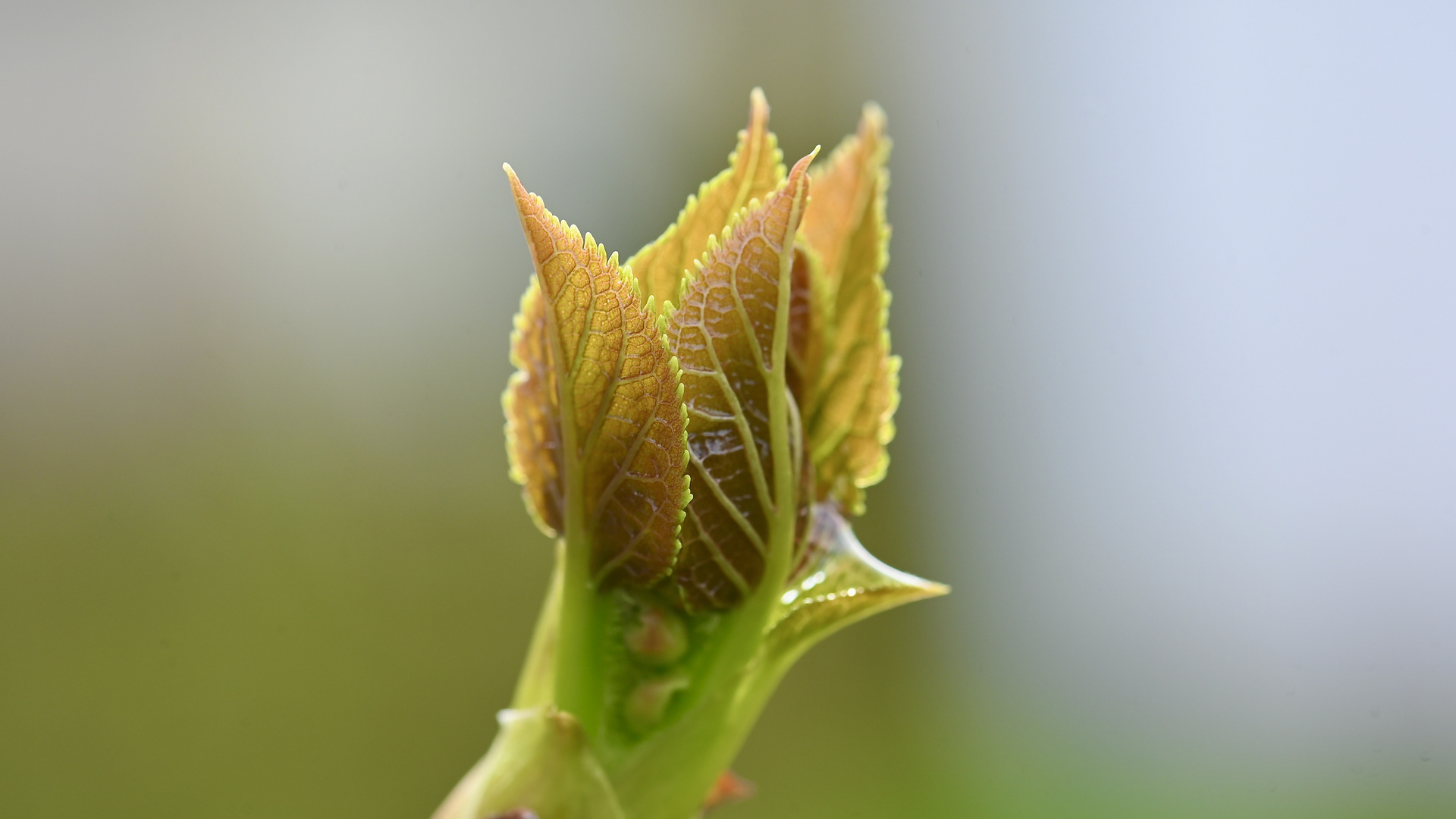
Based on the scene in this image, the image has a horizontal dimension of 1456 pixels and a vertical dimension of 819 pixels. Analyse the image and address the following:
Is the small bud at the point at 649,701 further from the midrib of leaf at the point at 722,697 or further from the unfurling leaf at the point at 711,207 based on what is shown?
the unfurling leaf at the point at 711,207

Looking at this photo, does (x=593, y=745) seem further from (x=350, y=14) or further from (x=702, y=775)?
(x=350, y=14)

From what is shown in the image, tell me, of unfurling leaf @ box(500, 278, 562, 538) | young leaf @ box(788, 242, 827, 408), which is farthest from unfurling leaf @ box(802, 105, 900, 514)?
unfurling leaf @ box(500, 278, 562, 538)

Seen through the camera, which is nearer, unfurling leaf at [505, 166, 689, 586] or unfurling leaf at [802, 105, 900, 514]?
unfurling leaf at [505, 166, 689, 586]

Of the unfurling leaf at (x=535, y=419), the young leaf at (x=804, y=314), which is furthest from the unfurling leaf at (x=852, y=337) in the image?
the unfurling leaf at (x=535, y=419)

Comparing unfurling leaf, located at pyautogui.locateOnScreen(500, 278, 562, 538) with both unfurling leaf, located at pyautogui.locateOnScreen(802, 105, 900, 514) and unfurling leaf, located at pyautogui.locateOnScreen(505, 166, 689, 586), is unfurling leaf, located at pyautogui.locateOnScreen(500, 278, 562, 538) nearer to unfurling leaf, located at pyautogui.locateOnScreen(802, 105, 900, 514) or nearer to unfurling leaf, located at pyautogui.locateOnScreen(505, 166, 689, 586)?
unfurling leaf, located at pyautogui.locateOnScreen(505, 166, 689, 586)

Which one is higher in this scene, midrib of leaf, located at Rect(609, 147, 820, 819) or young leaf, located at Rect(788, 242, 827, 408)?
young leaf, located at Rect(788, 242, 827, 408)

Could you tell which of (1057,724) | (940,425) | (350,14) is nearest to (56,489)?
(350,14)

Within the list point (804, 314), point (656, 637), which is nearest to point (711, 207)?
point (804, 314)
